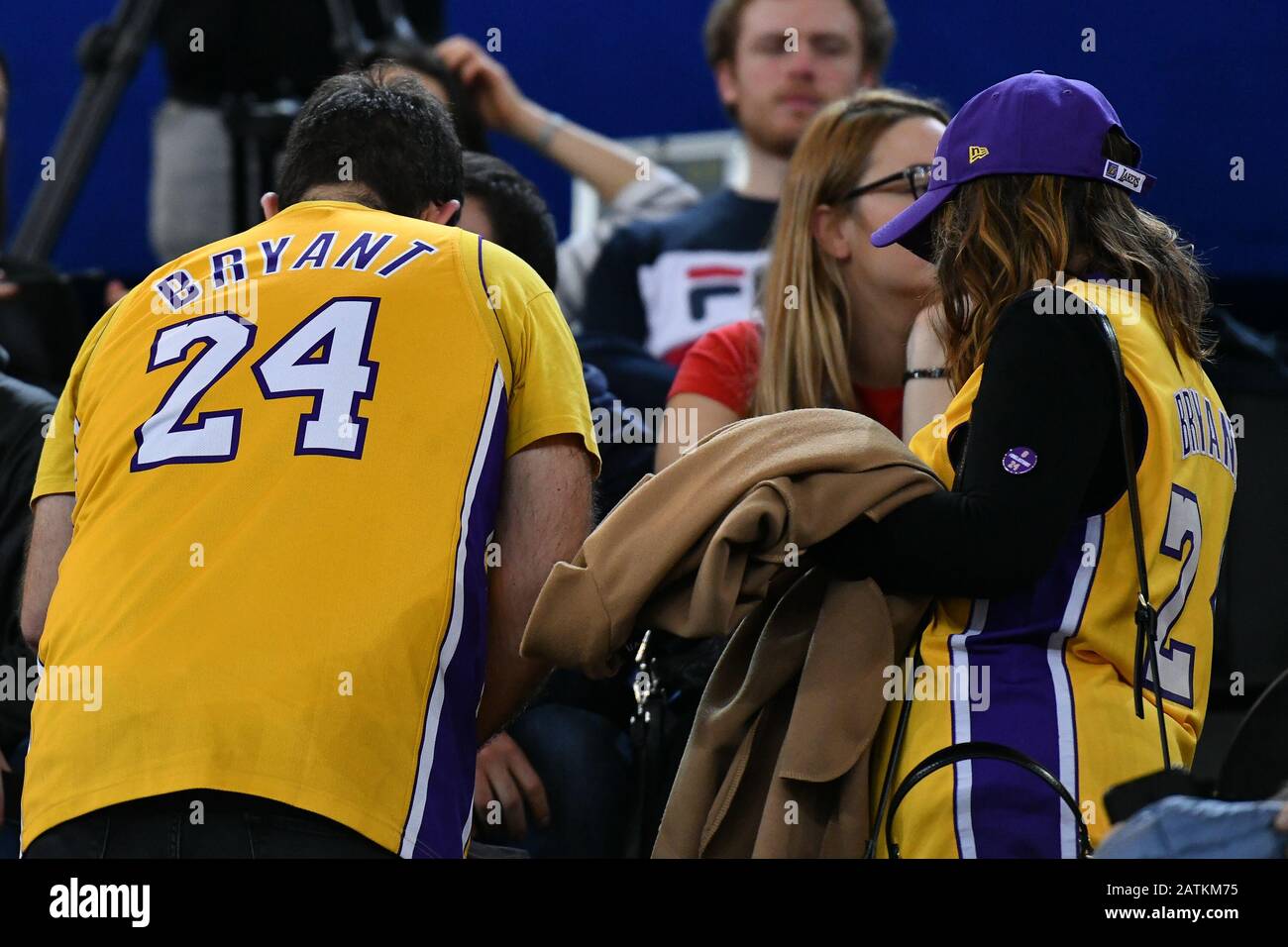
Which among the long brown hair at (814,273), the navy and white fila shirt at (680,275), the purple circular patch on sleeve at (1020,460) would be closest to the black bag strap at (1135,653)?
the purple circular patch on sleeve at (1020,460)

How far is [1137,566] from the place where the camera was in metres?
2.03

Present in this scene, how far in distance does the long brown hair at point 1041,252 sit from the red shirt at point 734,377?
95cm

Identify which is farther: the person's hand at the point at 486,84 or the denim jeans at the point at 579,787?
the person's hand at the point at 486,84

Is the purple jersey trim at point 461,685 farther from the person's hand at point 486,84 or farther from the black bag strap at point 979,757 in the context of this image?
the person's hand at point 486,84

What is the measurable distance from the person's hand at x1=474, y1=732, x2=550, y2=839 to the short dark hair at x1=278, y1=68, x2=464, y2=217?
966 millimetres

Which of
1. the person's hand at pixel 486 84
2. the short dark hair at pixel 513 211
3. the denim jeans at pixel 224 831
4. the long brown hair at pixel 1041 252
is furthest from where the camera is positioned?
the person's hand at pixel 486 84

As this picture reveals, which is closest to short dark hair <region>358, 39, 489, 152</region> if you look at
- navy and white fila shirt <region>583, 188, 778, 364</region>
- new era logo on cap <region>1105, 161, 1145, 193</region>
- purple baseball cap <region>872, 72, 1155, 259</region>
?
navy and white fila shirt <region>583, 188, 778, 364</region>

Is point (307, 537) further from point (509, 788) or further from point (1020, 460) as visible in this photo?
point (509, 788)

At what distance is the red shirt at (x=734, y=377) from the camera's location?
3238 millimetres

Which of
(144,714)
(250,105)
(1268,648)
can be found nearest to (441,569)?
(144,714)

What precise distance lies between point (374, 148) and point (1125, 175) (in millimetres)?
1019

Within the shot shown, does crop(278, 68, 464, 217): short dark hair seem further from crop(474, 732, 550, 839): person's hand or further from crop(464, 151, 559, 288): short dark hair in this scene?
crop(474, 732, 550, 839): person's hand
